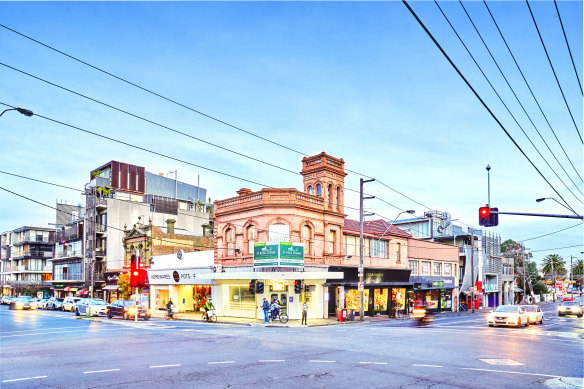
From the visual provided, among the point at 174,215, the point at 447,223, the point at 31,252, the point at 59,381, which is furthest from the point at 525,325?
the point at 31,252

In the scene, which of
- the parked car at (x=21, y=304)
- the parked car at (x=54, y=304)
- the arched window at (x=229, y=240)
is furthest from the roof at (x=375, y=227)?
the parked car at (x=21, y=304)

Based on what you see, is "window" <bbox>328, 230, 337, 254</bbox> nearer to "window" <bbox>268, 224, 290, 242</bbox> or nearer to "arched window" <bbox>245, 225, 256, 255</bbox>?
"window" <bbox>268, 224, 290, 242</bbox>

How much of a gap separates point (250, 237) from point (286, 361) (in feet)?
80.4

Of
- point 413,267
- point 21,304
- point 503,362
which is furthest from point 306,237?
point 21,304

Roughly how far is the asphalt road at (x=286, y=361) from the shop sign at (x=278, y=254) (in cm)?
1237

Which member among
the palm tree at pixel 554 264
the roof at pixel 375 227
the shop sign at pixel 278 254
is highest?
the roof at pixel 375 227

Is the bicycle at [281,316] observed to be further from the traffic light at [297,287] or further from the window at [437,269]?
the window at [437,269]

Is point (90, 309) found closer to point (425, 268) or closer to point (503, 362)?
point (503, 362)

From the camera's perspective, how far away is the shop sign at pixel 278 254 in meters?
34.8

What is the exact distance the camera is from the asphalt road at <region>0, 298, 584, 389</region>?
38.8 ft

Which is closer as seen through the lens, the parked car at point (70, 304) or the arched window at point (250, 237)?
the arched window at point (250, 237)

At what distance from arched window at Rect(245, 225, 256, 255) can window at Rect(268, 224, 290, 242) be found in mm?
1779

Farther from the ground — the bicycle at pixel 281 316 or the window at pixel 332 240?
the window at pixel 332 240

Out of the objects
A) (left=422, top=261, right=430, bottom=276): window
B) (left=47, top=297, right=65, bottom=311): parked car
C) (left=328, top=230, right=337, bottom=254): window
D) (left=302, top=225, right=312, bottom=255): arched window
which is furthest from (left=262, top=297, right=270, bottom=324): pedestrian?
(left=47, top=297, right=65, bottom=311): parked car
